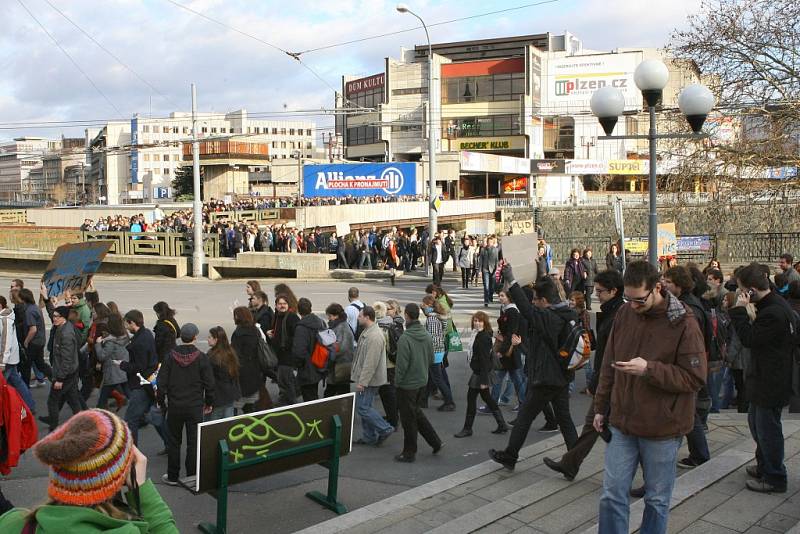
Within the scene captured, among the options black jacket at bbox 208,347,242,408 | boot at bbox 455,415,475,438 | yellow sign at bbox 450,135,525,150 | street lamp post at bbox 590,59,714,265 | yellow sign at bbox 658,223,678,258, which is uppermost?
yellow sign at bbox 450,135,525,150

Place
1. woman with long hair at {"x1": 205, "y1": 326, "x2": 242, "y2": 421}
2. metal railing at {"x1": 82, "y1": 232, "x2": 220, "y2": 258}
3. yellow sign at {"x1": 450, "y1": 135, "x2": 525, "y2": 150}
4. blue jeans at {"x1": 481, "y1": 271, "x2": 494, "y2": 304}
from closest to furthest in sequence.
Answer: woman with long hair at {"x1": 205, "y1": 326, "x2": 242, "y2": 421} → blue jeans at {"x1": 481, "y1": 271, "x2": 494, "y2": 304} → metal railing at {"x1": 82, "y1": 232, "x2": 220, "y2": 258} → yellow sign at {"x1": 450, "y1": 135, "x2": 525, "y2": 150}

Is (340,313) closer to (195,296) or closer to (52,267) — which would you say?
(52,267)

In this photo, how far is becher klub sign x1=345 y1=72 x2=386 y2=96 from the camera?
8912cm

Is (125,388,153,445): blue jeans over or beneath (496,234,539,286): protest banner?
beneath

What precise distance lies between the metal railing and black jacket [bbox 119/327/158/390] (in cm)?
2126

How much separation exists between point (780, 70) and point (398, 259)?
14.1m

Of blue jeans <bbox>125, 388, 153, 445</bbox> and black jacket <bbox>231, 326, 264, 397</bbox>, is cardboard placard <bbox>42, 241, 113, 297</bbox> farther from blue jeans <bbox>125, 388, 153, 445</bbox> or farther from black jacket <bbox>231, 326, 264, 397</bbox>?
blue jeans <bbox>125, 388, 153, 445</bbox>

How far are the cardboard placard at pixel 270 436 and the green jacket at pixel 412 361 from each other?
1.13 meters

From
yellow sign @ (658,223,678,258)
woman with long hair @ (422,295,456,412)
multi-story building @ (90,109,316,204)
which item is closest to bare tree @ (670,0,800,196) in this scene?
yellow sign @ (658,223,678,258)

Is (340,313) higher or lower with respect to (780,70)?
lower

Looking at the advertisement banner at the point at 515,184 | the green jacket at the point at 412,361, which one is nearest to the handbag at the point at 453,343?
the green jacket at the point at 412,361

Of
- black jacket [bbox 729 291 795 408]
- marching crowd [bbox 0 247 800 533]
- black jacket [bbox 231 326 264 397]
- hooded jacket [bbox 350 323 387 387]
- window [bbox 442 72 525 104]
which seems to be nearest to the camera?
marching crowd [bbox 0 247 800 533]

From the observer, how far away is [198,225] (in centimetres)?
2683

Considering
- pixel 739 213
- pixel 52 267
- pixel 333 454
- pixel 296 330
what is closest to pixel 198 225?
pixel 52 267
